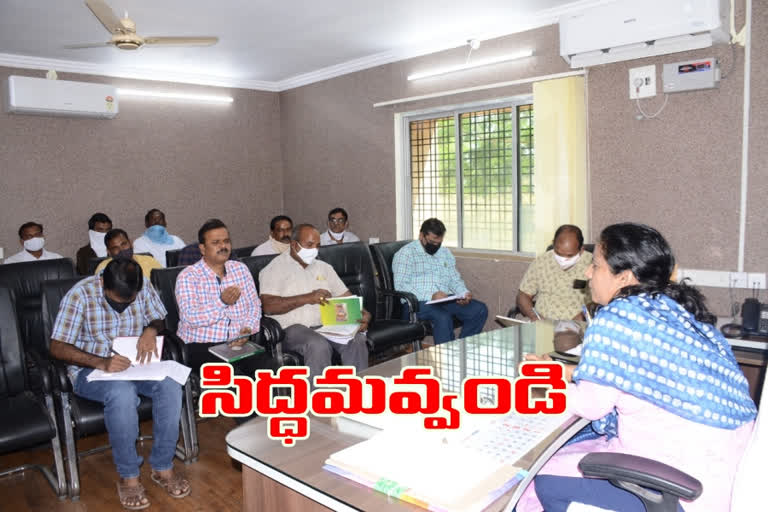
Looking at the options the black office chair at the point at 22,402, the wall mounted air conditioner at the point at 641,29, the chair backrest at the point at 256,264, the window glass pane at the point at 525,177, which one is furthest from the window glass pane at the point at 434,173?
the black office chair at the point at 22,402

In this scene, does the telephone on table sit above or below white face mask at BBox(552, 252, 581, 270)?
below

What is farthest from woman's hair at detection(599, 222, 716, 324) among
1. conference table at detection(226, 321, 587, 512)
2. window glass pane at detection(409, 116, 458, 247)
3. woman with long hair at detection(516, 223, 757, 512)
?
window glass pane at detection(409, 116, 458, 247)

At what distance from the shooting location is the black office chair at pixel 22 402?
2412 millimetres

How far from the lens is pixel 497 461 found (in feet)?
4.36

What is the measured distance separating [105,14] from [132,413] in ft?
7.30

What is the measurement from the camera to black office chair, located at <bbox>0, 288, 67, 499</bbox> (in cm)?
241

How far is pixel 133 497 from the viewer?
2.58 metres

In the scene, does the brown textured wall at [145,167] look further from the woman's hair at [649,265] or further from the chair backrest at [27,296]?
the woman's hair at [649,265]

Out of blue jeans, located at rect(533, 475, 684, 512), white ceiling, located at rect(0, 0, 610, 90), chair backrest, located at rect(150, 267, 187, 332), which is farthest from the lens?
white ceiling, located at rect(0, 0, 610, 90)

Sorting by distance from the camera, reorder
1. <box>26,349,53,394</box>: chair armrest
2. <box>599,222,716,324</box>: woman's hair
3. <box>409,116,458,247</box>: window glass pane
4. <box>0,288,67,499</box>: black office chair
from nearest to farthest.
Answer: <box>599,222,716,324</box>: woman's hair < <box>0,288,67,499</box>: black office chair < <box>26,349,53,394</box>: chair armrest < <box>409,116,458,247</box>: window glass pane

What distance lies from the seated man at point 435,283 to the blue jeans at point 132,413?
79.7 inches

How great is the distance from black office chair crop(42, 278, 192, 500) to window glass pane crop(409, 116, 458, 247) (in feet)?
10.6

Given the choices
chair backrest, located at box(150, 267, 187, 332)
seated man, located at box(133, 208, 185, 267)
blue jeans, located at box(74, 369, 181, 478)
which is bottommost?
blue jeans, located at box(74, 369, 181, 478)

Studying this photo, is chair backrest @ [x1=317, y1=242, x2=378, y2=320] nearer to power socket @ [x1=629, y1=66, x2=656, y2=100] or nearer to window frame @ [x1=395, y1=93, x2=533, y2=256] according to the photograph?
window frame @ [x1=395, y1=93, x2=533, y2=256]
